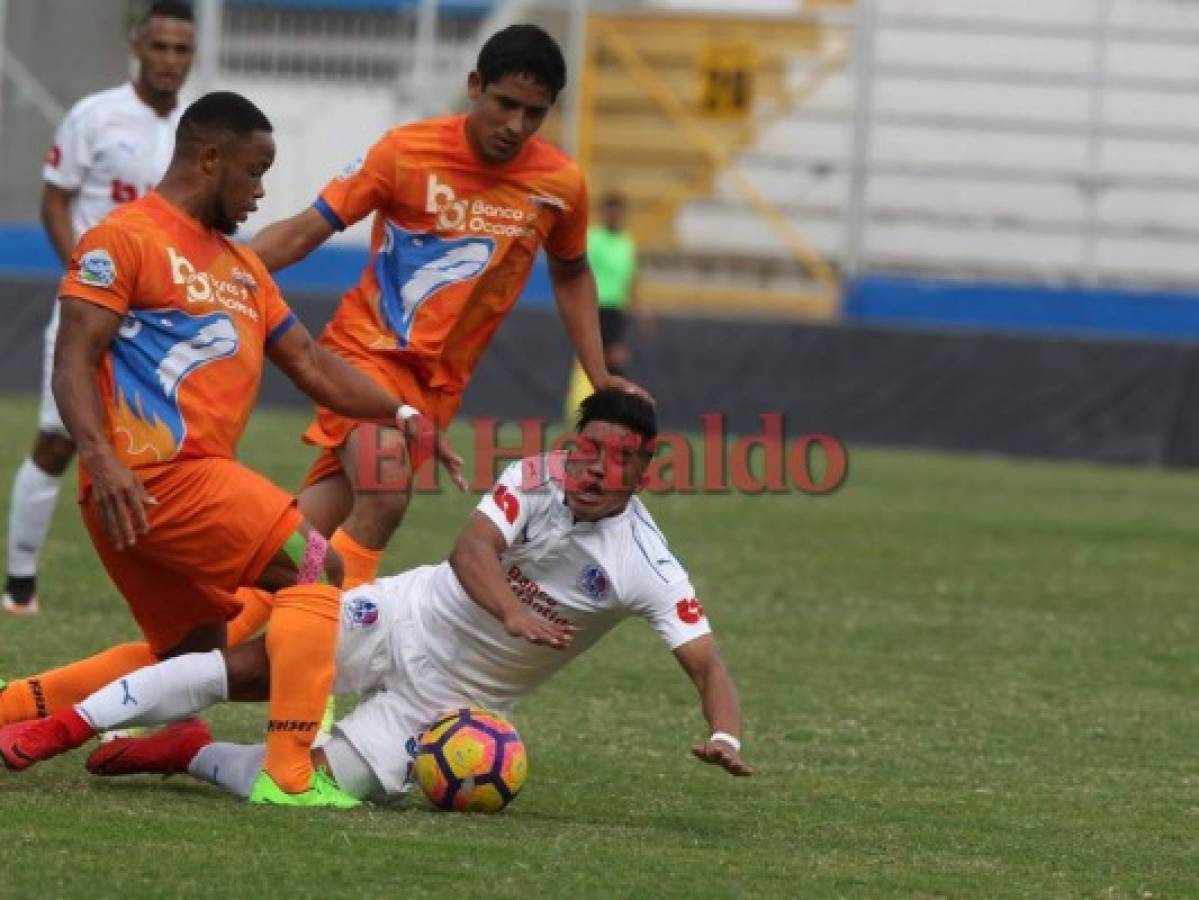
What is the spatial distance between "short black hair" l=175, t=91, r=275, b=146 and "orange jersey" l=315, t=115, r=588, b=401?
163cm

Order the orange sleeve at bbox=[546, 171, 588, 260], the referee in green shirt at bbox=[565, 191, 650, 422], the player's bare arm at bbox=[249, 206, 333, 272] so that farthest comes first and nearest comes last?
the referee in green shirt at bbox=[565, 191, 650, 422]
the orange sleeve at bbox=[546, 171, 588, 260]
the player's bare arm at bbox=[249, 206, 333, 272]

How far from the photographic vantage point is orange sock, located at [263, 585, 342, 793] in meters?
6.68

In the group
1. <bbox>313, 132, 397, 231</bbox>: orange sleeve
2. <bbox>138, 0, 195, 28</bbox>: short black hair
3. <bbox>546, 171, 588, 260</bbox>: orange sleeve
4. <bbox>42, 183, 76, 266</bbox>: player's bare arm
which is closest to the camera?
<bbox>313, 132, 397, 231</bbox>: orange sleeve

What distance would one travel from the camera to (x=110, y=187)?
34.3 ft

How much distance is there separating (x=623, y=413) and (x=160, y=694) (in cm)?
153

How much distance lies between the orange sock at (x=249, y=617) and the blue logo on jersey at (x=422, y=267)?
4.55ft

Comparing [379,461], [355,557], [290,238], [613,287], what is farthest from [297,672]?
[613,287]

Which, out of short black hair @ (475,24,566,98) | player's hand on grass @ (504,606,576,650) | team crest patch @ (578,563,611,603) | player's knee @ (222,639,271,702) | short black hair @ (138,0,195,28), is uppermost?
short black hair @ (138,0,195,28)

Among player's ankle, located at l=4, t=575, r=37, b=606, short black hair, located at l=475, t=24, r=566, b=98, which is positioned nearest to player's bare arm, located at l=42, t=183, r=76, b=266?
player's ankle, located at l=4, t=575, r=37, b=606

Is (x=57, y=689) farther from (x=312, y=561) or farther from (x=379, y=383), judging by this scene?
(x=379, y=383)

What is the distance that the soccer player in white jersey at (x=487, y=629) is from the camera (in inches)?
265

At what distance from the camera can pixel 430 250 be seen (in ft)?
27.7

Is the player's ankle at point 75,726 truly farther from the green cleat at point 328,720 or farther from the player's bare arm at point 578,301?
the player's bare arm at point 578,301

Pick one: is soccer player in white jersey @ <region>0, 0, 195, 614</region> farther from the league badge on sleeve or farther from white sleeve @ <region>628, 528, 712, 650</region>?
the league badge on sleeve
